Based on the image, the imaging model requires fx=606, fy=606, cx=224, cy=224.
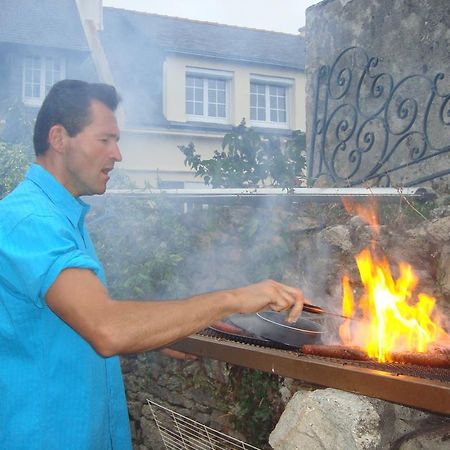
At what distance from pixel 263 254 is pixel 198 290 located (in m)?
0.73

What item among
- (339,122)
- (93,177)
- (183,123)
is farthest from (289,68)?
(93,177)

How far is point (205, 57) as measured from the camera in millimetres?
18578

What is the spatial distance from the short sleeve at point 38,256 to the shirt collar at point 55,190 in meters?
0.32

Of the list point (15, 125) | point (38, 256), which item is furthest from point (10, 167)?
point (38, 256)

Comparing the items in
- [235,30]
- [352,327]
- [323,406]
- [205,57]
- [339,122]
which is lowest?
[323,406]

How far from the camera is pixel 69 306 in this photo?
1969 millimetres

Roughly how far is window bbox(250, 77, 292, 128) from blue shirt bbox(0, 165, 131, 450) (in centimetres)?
1812

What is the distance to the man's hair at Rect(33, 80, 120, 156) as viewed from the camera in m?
2.54

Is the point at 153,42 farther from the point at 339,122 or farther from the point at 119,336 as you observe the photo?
the point at 119,336

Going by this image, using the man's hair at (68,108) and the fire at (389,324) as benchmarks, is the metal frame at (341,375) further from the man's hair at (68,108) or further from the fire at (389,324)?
the man's hair at (68,108)

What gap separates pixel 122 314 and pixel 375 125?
11.6 feet

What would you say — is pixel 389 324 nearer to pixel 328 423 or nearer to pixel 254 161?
pixel 328 423

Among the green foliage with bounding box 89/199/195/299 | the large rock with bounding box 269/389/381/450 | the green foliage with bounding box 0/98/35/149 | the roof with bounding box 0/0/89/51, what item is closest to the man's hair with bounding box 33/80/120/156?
the large rock with bounding box 269/389/381/450

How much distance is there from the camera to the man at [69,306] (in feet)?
6.56
